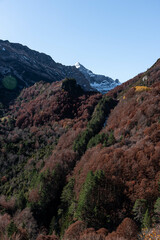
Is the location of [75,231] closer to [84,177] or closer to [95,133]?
[84,177]

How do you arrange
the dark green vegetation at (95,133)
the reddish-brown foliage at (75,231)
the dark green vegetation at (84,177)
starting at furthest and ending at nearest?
1. the dark green vegetation at (95,133)
2. the dark green vegetation at (84,177)
3. the reddish-brown foliage at (75,231)

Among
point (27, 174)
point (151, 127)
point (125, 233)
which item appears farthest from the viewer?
point (27, 174)

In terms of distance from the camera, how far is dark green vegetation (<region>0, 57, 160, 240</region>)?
30188 mm

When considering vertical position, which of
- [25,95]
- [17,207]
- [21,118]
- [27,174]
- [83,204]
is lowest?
[83,204]

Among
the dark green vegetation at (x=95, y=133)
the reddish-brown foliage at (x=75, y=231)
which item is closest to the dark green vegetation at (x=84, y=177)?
the reddish-brown foliage at (x=75, y=231)

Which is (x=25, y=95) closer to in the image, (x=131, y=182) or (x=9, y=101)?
(x=9, y=101)

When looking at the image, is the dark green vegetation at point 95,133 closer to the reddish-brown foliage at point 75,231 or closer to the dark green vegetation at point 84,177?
the dark green vegetation at point 84,177

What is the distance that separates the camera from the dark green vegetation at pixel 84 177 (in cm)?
3019

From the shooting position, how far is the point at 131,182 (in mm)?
34688

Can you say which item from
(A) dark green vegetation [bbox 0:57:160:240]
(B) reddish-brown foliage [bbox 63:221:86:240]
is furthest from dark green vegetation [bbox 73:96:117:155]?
(B) reddish-brown foliage [bbox 63:221:86:240]

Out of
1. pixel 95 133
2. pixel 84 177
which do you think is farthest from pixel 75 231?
pixel 95 133

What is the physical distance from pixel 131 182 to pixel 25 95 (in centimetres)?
13641

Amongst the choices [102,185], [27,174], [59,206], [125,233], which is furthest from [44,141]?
[125,233]

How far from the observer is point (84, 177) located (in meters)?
43.1
